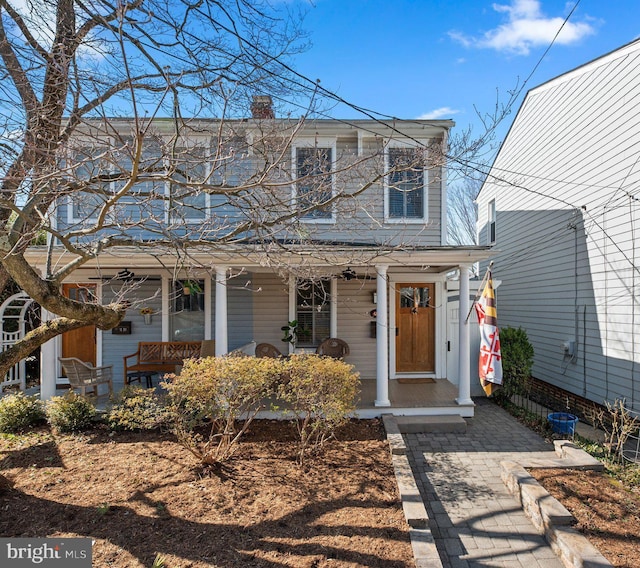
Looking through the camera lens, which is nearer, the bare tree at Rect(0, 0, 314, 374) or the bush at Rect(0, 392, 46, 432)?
the bare tree at Rect(0, 0, 314, 374)

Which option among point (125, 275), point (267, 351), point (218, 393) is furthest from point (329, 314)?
point (218, 393)

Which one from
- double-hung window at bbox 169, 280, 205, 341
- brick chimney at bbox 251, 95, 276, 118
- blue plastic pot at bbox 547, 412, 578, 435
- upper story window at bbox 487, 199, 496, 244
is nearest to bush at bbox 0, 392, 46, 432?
double-hung window at bbox 169, 280, 205, 341

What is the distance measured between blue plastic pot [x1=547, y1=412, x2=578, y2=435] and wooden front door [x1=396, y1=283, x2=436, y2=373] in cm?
290

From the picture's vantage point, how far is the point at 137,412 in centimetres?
509

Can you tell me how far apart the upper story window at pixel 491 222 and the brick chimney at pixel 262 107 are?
9.06 metres

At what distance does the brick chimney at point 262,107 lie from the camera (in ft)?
19.2

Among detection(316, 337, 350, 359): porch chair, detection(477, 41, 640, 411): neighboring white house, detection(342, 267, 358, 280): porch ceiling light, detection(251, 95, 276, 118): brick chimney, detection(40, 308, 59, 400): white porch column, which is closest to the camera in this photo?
detection(251, 95, 276, 118): brick chimney

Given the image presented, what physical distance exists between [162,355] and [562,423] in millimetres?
7366

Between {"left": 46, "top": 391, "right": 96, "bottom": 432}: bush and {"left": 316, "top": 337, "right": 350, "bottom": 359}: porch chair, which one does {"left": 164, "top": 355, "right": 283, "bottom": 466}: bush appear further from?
{"left": 316, "top": 337, "right": 350, "bottom": 359}: porch chair

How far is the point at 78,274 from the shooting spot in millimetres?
8500

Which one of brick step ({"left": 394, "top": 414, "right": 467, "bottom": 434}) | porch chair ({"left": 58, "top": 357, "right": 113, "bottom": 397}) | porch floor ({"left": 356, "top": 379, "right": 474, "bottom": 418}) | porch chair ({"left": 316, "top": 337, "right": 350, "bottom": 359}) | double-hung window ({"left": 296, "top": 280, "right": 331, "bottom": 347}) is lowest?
brick step ({"left": 394, "top": 414, "right": 467, "bottom": 434})

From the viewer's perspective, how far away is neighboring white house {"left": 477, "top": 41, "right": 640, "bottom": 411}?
652 centimetres

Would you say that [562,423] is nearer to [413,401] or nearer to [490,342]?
[490,342]

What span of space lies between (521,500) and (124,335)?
7980 millimetres
